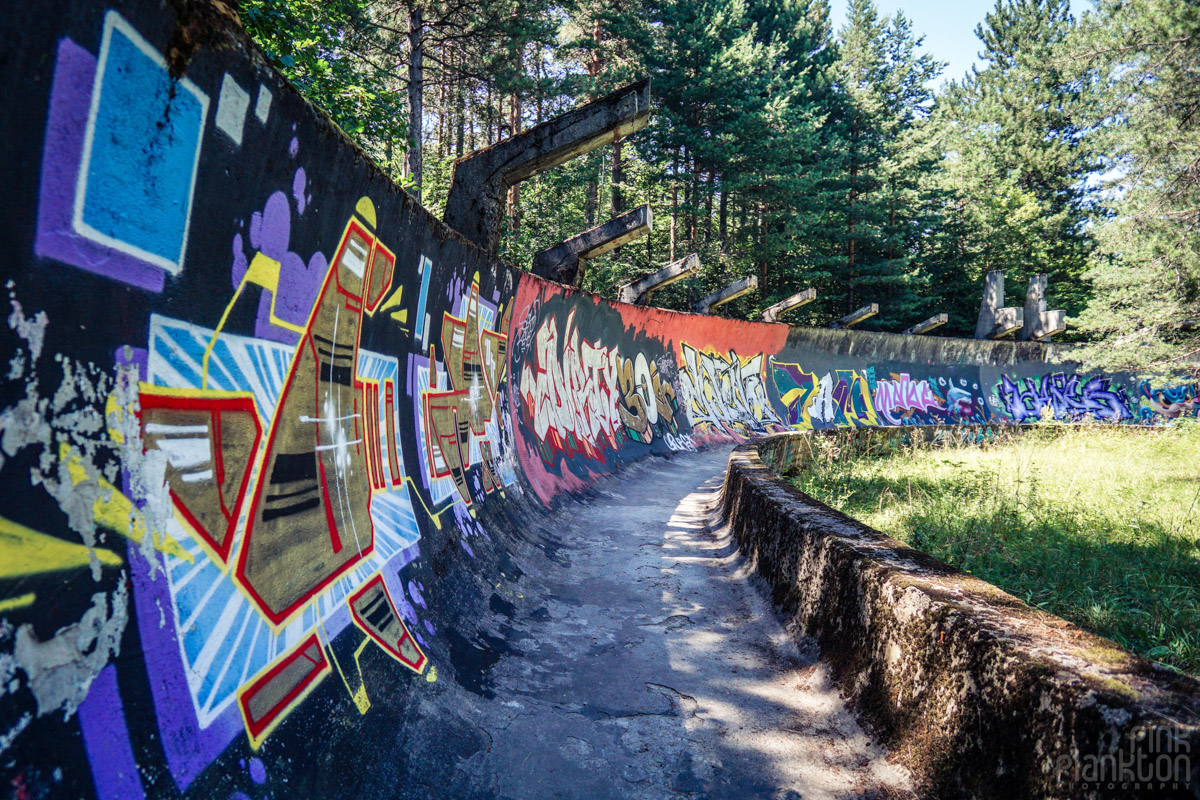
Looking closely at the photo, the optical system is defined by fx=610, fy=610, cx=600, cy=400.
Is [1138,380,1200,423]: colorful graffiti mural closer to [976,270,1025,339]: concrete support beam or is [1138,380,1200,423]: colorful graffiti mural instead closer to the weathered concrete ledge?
[976,270,1025,339]: concrete support beam

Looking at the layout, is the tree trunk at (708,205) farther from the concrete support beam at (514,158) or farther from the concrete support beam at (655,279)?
the concrete support beam at (514,158)

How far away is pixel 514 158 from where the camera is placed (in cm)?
668

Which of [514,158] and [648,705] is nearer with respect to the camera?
[648,705]

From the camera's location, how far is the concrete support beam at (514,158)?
22.0 ft

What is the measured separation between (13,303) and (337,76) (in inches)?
333

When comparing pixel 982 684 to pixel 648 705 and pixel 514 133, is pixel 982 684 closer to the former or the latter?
pixel 648 705

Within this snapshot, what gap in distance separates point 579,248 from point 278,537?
8526mm

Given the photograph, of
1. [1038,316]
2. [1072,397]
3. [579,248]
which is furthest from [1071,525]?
[1072,397]

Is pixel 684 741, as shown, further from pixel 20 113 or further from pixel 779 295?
pixel 779 295

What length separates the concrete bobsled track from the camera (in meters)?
1.38

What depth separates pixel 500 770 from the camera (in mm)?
2479

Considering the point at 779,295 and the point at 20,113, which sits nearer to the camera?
the point at 20,113

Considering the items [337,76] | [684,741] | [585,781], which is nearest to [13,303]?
[585,781]

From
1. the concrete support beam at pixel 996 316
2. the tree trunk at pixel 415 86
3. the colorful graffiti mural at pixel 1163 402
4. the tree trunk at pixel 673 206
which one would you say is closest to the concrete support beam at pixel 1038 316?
the concrete support beam at pixel 996 316
